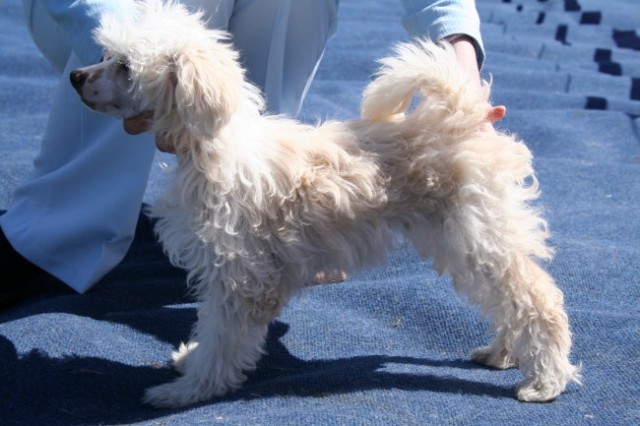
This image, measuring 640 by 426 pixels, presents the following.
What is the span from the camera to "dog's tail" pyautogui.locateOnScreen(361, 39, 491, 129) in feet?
7.50

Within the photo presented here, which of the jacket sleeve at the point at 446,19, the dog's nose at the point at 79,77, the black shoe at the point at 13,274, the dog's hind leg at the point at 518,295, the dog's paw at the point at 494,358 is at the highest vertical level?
the jacket sleeve at the point at 446,19

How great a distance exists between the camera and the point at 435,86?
229 cm

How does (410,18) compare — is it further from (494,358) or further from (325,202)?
(494,358)

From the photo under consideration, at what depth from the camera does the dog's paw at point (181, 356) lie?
8.28 ft

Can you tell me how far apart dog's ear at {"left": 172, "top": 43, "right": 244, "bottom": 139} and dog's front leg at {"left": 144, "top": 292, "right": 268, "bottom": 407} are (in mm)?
497

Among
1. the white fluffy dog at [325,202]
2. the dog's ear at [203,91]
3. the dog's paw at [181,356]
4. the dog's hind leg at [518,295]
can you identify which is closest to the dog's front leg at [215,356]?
the white fluffy dog at [325,202]

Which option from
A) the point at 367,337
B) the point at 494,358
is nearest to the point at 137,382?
the point at 367,337

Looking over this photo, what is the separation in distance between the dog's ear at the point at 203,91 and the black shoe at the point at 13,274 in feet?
4.09

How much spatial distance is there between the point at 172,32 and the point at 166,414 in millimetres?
1053

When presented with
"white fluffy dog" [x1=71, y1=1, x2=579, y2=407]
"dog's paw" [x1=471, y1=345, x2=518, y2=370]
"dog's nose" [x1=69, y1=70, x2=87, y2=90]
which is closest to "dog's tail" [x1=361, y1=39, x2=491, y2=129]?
"white fluffy dog" [x1=71, y1=1, x2=579, y2=407]

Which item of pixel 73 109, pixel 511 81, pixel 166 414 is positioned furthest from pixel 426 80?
pixel 511 81

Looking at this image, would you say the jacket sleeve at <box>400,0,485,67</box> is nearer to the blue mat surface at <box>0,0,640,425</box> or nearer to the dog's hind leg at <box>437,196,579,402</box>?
the dog's hind leg at <box>437,196,579,402</box>

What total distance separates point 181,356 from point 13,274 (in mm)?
867

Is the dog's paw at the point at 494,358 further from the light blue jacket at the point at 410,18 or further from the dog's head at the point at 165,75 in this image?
the dog's head at the point at 165,75
